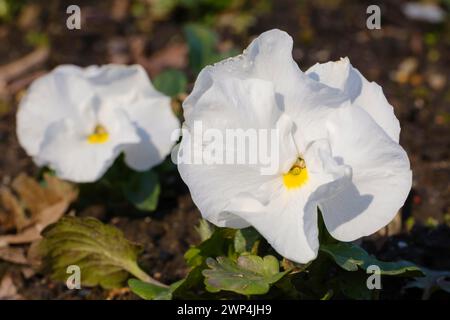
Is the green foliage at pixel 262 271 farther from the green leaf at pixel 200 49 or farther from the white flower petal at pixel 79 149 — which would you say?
the green leaf at pixel 200 49

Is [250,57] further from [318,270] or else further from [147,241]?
[147,241]

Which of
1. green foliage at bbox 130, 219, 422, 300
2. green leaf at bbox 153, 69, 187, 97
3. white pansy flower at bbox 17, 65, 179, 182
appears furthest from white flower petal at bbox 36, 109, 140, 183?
green foliage at bbox 130, 219, 422, 300

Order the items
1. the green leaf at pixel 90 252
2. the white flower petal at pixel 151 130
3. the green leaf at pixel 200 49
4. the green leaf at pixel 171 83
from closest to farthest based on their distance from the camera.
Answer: the green leaf at pixel 90 252
the white flower petal at pixel 151 130
the green leaf at pixel 171 83
the green leaf at pixel 200 49

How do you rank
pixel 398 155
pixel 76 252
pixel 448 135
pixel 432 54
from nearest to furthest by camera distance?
pixel 398 155 → pixel 76 252 → pixel 448 135 → pixel 432 54

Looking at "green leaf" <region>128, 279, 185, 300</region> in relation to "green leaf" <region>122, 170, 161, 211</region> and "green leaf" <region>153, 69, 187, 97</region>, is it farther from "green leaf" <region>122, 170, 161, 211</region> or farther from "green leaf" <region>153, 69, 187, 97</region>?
"green leaf" <region>153, 69, 187, 97</region>

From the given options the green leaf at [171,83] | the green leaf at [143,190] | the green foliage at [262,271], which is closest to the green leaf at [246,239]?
the green foliage at [262,271]

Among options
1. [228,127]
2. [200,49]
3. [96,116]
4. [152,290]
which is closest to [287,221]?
[228,127]

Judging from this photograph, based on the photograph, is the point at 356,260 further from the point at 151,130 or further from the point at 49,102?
the point at 49,102

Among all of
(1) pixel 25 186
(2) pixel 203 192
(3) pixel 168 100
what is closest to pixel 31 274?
(1) pixel 25 186
